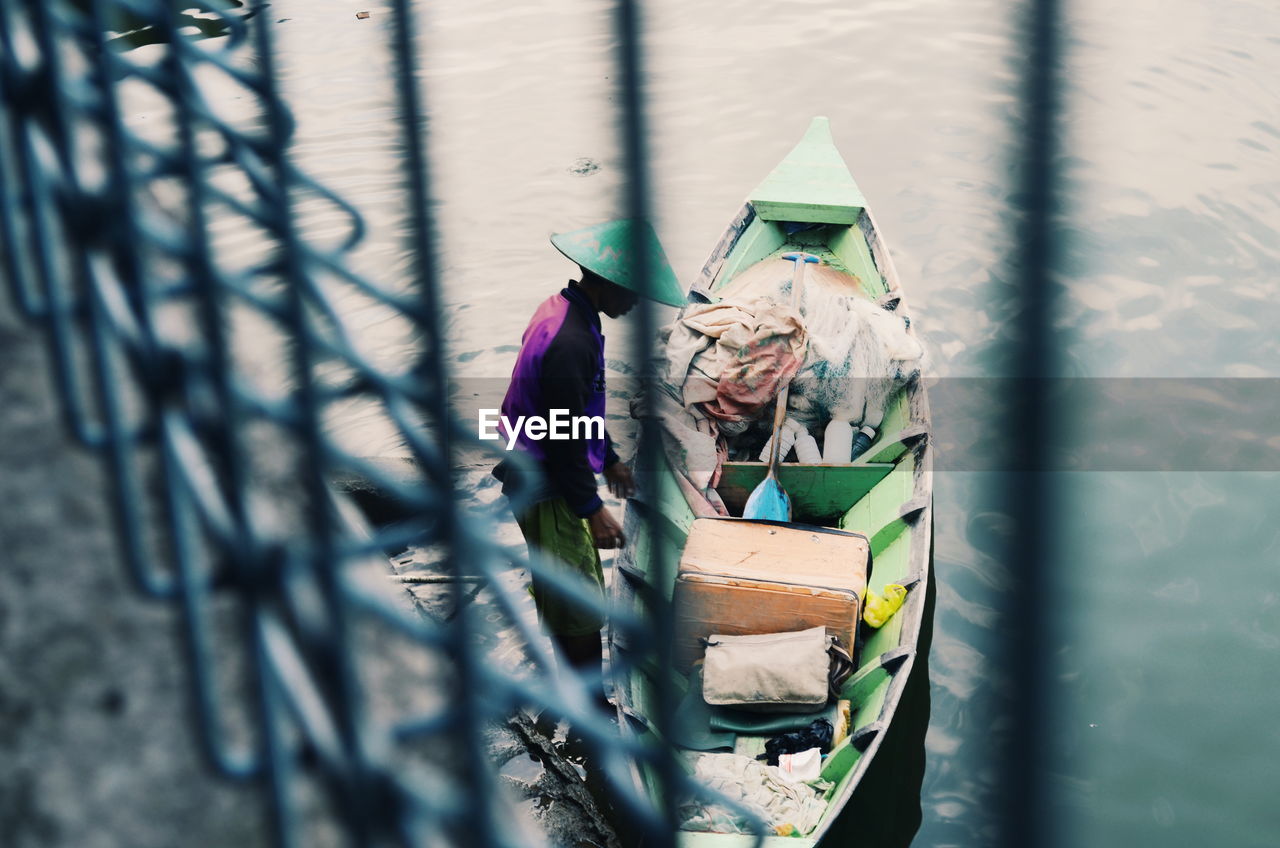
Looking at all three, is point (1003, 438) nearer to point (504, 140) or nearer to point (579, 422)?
point (579, 422)

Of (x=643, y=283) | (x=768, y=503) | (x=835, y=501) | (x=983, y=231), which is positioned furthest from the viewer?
(x=983, y=231)

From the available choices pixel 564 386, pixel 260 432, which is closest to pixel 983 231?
pixel 564 386

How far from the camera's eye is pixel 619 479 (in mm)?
4410

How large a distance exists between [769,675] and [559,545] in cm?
98

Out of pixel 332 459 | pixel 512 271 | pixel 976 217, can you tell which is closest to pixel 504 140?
pixel 512 271

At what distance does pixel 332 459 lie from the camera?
1863mm

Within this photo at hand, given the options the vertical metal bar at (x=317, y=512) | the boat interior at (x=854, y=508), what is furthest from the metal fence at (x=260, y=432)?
the boat interior at (x=854, y=508)

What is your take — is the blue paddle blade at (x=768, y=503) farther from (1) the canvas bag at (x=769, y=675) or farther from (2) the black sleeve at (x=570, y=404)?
(2) the black sleeve at (x=570, y=404)

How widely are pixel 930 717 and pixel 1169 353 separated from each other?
12.8 ft

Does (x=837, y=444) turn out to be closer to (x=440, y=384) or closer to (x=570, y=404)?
(x=570, y=404)

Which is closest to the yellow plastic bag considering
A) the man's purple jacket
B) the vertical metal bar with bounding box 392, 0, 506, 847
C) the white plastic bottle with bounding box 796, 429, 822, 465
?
the white plastic bottle with bounding box 796, 429, 822, 465

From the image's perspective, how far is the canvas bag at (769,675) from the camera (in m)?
4.33

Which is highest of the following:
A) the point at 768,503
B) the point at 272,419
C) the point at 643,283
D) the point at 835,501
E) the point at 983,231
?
the point at 643,283

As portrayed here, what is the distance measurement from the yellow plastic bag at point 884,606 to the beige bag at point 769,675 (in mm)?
506
